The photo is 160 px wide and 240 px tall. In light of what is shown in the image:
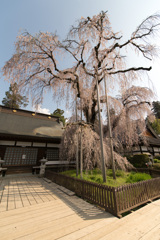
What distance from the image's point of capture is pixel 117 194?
3289 millimetres

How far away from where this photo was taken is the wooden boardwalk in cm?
224

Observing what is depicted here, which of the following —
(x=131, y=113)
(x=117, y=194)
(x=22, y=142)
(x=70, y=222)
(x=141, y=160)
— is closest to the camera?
(x=70, y=222)

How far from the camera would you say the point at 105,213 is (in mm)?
3207

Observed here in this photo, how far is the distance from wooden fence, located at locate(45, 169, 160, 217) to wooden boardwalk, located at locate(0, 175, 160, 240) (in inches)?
9.0

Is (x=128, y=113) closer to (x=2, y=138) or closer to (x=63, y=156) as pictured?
(x=63, y=156)

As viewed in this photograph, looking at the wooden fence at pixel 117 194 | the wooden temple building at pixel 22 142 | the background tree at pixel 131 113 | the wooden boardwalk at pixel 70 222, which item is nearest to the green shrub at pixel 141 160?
the background tree at pixel 131 113

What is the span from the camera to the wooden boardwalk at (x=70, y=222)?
2240mm

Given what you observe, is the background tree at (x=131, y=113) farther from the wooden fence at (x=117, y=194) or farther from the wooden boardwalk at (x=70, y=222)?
the wooden boardwalk at (x=70, y=222)

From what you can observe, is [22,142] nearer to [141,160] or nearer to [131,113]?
[131,113]

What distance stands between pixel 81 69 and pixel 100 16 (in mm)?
3145

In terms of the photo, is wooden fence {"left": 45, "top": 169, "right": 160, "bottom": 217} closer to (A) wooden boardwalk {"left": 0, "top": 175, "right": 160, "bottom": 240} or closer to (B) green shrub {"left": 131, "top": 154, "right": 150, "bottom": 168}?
(A) wooden boardwalk {"left": 0, "top": 175, "right": 160, "bottom": 240}

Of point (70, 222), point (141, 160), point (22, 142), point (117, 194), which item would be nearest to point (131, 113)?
point (141, 160)

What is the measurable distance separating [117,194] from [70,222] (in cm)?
154

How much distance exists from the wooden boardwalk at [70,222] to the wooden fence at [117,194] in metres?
0.23
